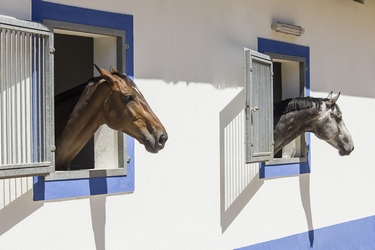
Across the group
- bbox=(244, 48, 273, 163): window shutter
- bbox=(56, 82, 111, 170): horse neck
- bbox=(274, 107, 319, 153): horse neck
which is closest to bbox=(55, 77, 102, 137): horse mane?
bbox=(56, 82, 111, 170): horse neck

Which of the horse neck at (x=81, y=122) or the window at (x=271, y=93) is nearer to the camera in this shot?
the horse neck at (x=81, y=122)

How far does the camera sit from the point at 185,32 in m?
6.13

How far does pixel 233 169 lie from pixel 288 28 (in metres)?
1.82

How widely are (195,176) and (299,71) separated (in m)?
2.32

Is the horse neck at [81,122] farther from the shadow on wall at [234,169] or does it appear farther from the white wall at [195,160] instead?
the shadow on wall at [234,169]

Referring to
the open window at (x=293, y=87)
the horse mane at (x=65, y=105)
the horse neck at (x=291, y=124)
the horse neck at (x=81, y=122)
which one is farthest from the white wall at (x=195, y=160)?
the horse mane at (x=65, y=105)

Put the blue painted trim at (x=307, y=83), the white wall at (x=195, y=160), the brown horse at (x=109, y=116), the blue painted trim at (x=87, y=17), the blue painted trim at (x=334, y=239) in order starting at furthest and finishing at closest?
1. the blue painted trim at (x=334, y=239)
2. the blue painted trim at (x=307, y=83)
3. the white wall at (x=195, y=160)
4. the brown horse at (x=109, y=116)
5. the blue painted trim at (x=87, y=17)

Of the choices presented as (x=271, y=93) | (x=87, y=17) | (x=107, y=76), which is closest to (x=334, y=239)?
(x=271, y=93)

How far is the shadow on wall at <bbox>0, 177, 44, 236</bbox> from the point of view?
4.52m

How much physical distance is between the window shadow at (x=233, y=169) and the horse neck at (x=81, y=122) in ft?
6.13

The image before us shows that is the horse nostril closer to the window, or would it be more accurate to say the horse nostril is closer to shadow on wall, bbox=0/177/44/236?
shadow on wall, bbox=0/177/44/236

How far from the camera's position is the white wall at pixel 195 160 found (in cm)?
511

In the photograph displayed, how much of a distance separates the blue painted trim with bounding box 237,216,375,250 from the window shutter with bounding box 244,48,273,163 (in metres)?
1.13

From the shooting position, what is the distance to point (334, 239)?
840 cm
